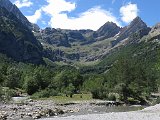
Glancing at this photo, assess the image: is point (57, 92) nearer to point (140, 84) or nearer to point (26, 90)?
point (26, 90)

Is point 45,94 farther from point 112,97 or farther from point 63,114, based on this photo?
point 63,114

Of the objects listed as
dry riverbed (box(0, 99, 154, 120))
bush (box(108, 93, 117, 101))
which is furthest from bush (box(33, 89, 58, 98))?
dry riverbed (box(0, 99, 154, 120))

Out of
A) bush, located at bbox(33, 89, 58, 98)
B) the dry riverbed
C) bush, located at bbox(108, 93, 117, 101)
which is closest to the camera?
the dry riverbed

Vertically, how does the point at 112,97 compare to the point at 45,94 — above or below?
below

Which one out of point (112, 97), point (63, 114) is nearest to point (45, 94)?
point (112, 97)

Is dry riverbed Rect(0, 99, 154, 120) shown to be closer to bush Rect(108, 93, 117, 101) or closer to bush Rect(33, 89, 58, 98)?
bush Rect(108, 93, 117, 101)

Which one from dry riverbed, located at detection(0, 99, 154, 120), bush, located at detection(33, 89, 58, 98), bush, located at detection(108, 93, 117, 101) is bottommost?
dry riverbed, located at detection(0, 99, 154, 120)

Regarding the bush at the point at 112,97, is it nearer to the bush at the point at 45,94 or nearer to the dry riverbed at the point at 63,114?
the dry riverbed at the point at 63,114

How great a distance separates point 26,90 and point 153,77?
73807mm

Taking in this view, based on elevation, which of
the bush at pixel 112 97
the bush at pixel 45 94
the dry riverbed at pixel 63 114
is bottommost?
the dry riverbed at pixel 63 114

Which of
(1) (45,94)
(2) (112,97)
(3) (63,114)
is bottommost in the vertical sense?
(3) (63,114)

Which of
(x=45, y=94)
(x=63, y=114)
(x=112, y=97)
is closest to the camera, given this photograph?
(x=63, y=114)

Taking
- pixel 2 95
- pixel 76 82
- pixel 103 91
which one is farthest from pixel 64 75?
pixel 2 95

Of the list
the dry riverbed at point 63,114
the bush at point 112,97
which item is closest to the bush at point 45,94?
the bush at point 112,97
